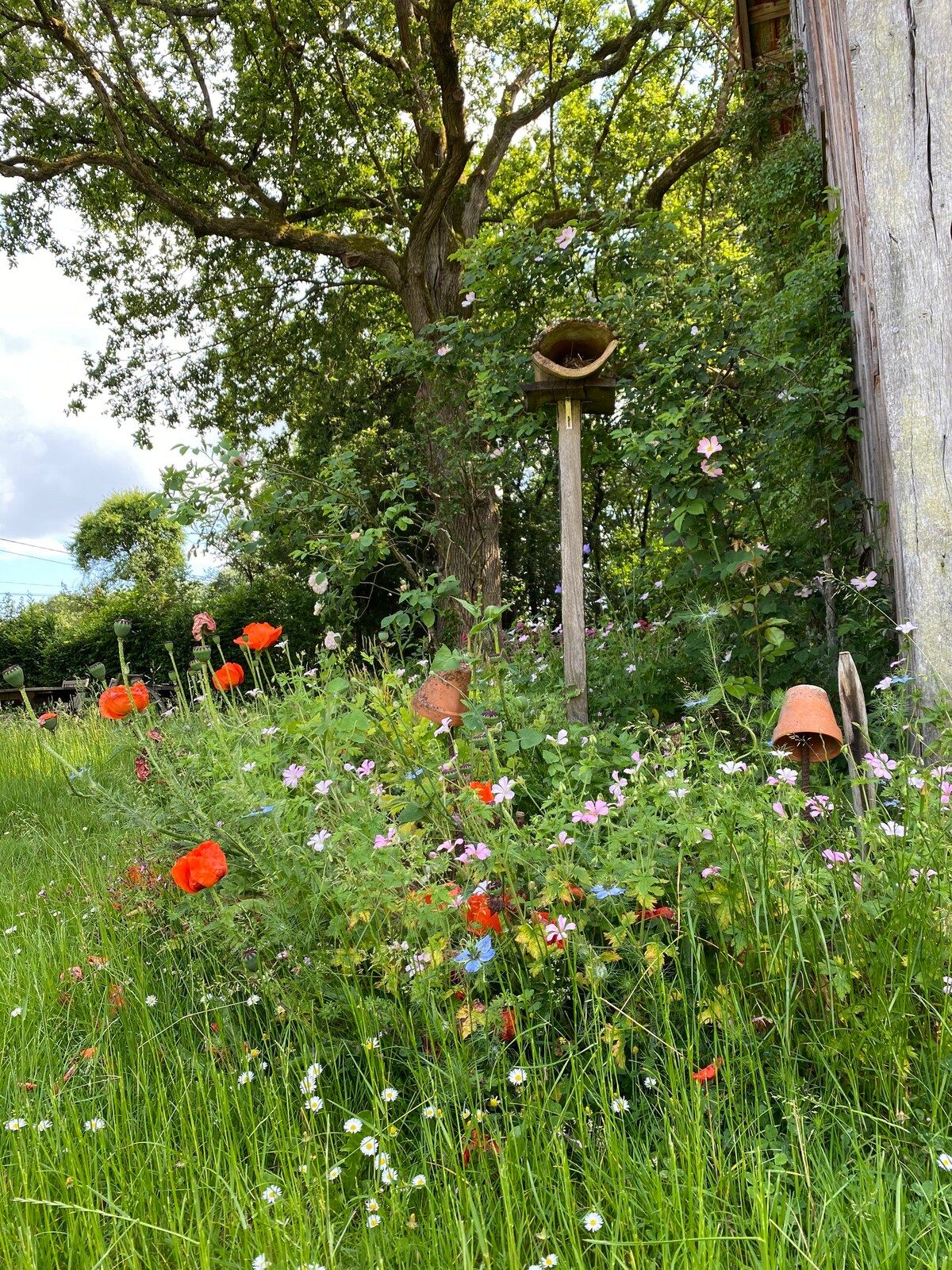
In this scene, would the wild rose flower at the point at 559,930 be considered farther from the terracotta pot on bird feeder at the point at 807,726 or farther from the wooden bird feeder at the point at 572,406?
the wooden bird feeder at the point at 572,406

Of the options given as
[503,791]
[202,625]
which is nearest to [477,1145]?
[503,791]

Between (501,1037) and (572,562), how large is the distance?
1.97 meters

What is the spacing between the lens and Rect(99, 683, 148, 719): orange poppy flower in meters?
2.19

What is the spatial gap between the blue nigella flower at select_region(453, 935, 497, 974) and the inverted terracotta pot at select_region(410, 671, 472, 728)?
0.82m

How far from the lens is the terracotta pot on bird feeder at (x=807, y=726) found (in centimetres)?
178

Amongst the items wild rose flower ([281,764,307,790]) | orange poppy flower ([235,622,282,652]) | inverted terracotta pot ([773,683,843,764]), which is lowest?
wild rose flower ([281,764,307,790])

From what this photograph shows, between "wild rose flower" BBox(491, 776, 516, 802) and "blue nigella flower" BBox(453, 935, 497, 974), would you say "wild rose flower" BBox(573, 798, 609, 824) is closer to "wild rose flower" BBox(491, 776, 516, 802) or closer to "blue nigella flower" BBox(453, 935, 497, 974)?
"wild rose flower" BBox(491, 776, 516, 802)

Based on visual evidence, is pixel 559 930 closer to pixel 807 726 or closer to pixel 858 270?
pixel 807 726

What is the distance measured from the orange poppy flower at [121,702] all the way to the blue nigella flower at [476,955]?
1.29 meters

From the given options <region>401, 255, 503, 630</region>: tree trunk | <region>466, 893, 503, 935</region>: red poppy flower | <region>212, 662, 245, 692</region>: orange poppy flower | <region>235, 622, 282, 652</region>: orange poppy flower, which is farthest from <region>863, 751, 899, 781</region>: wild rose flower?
<region>401, 255, 503, 630</region>: tree trunk

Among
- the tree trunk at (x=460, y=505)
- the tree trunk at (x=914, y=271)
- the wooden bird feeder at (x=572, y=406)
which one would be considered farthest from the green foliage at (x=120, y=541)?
the tree trunk at (x=914, y=271)

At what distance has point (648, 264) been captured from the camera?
3.78 meters

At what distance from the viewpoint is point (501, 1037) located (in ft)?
4.83

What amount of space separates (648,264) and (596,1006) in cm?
352
